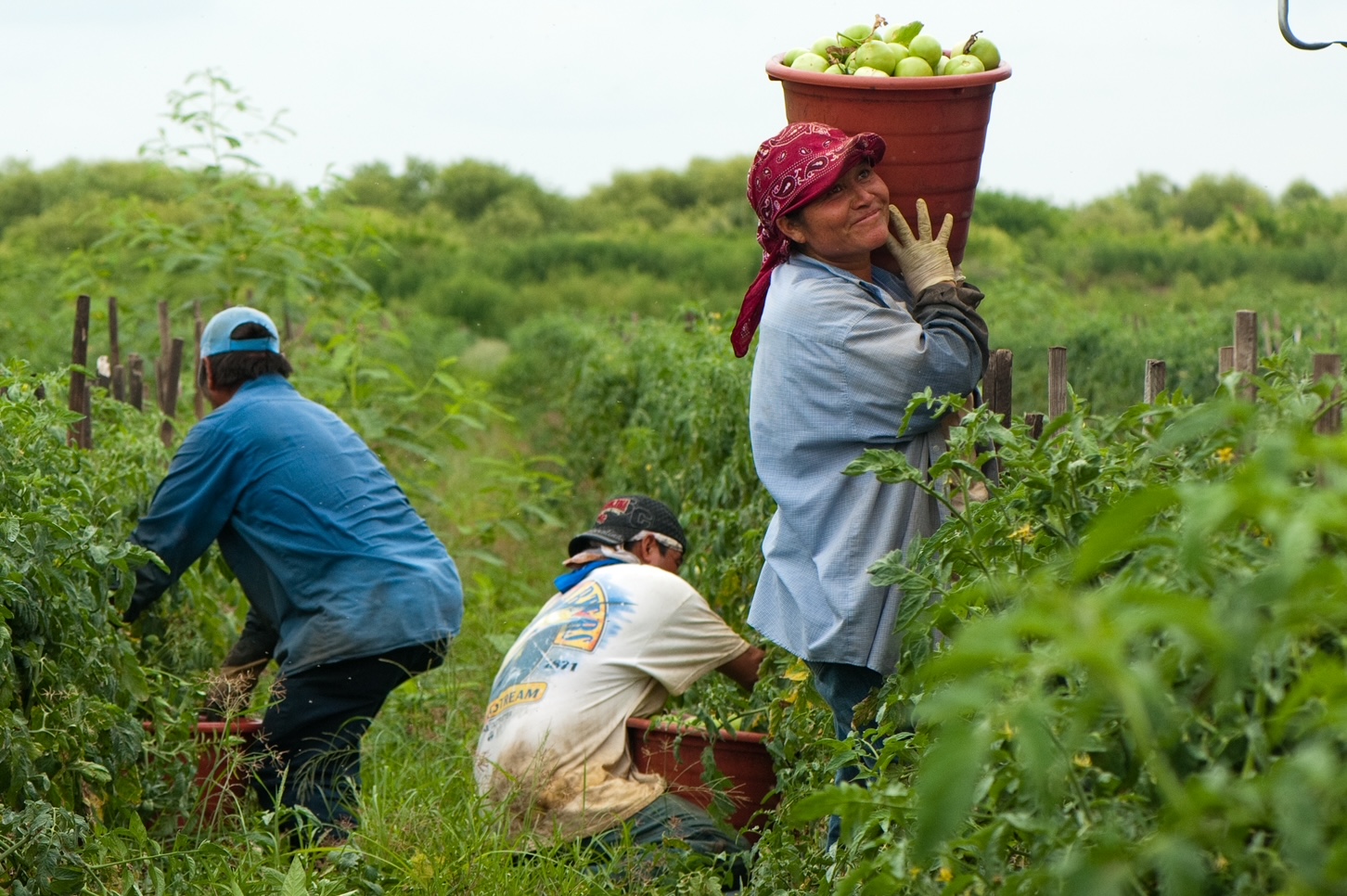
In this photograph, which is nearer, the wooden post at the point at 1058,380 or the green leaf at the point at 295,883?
the green leaf at the point at 295,883

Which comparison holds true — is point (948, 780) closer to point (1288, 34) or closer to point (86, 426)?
point (1288, 34)

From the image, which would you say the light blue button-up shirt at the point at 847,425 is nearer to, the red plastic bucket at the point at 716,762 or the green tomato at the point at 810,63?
the green tomato at the point at 810,63

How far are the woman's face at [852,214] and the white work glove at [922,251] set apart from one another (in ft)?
0.17

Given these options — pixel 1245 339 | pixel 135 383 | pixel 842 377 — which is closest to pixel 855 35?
pixel 842 377

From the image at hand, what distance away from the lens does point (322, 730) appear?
4320 millimetres

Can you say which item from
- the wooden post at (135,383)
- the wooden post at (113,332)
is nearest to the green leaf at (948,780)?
the wooden post at (135,383)

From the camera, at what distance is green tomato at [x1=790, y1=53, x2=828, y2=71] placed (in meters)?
3.18

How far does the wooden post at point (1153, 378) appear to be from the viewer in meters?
3.28

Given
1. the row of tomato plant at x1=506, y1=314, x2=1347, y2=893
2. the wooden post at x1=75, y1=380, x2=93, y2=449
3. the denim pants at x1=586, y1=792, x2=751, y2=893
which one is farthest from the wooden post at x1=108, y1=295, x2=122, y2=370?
the row of tomato plant at x1=506, y1=314, x2=1347, y2=893

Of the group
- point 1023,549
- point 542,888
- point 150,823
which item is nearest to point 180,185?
point 150,823

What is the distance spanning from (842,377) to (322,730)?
6.86ft

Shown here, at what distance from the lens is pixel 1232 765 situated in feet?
4.88

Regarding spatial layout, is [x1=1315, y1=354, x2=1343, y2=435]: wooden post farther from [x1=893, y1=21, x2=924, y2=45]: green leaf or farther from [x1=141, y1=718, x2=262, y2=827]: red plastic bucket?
[x1=141, y1=718, x2=262, y2=827]: red plastic bucket

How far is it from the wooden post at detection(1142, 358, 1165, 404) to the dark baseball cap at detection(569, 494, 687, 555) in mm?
1458
